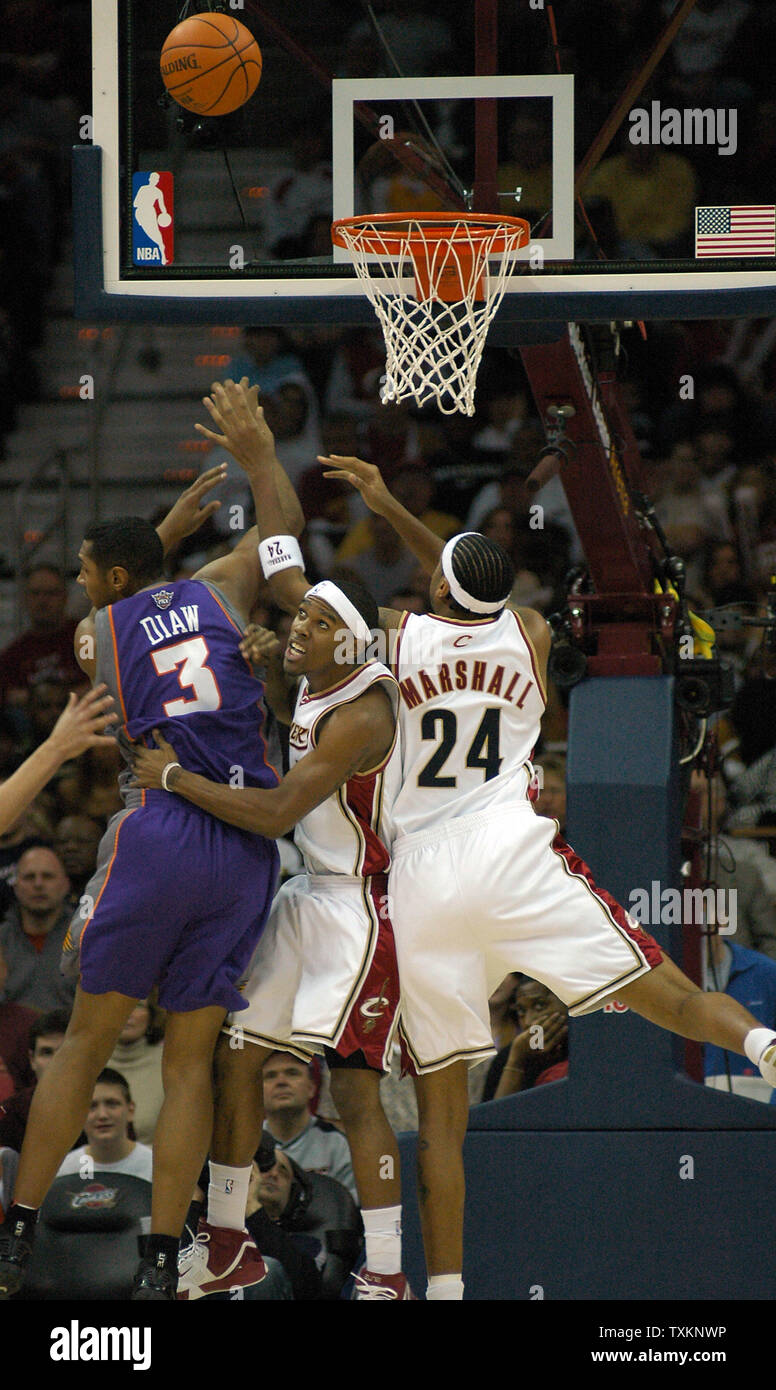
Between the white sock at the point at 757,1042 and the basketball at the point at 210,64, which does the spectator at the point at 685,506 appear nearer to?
the basketball at the point at 210,64

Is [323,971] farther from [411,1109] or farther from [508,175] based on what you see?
[508,175]

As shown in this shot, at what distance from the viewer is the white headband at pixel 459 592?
204 inches

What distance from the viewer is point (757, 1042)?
4676 mm

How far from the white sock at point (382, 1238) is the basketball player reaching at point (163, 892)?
0.55 metres

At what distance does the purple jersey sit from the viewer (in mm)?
4930

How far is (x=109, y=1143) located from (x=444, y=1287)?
194cm

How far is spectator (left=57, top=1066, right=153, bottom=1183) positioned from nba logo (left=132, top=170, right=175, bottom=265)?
2.98m

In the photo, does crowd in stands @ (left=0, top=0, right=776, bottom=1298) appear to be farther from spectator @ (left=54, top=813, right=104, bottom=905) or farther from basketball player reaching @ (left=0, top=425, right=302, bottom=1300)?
basketball player reaching @ (left=0, top=425, right=302, bottom=1300)

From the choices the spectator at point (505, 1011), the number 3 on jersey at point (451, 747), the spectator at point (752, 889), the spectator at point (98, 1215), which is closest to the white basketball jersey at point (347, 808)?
the number 3 on jersey at point (451, 747)

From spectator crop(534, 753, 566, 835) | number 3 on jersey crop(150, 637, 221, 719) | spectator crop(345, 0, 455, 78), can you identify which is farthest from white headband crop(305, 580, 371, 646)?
spectator crop(345, 0, 455, 78)
